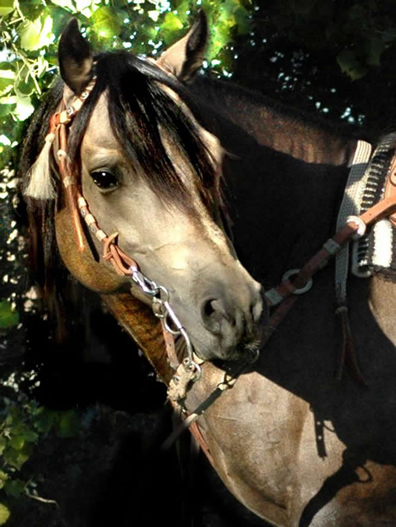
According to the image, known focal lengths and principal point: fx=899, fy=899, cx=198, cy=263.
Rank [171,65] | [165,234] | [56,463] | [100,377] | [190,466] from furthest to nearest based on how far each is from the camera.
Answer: [56,463] < [100,377] < [190,466] < [171,65] < [165,234]

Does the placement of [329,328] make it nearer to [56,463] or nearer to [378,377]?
[378,377]

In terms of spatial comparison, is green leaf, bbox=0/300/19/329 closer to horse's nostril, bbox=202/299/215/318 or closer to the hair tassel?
the hair tassel

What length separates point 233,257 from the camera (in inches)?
103

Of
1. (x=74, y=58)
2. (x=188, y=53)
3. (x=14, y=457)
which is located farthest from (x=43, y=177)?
(x=14, y=457)

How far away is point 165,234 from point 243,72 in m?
2.11

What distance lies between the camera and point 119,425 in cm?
514

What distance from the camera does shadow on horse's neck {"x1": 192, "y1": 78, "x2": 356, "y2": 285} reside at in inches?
120

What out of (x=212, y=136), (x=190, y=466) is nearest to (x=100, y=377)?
(x=190, y=466)

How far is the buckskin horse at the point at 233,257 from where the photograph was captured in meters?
2.65

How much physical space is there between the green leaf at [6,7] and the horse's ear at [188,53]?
2.67 ft

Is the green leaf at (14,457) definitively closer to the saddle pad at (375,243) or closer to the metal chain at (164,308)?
the metal chain at (164,308)

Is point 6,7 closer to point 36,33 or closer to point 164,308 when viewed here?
point 36,33

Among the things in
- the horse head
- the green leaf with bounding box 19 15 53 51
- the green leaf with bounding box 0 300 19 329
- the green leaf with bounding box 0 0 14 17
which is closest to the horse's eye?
the horse head

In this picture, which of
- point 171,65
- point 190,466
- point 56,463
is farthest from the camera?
point 56,463
